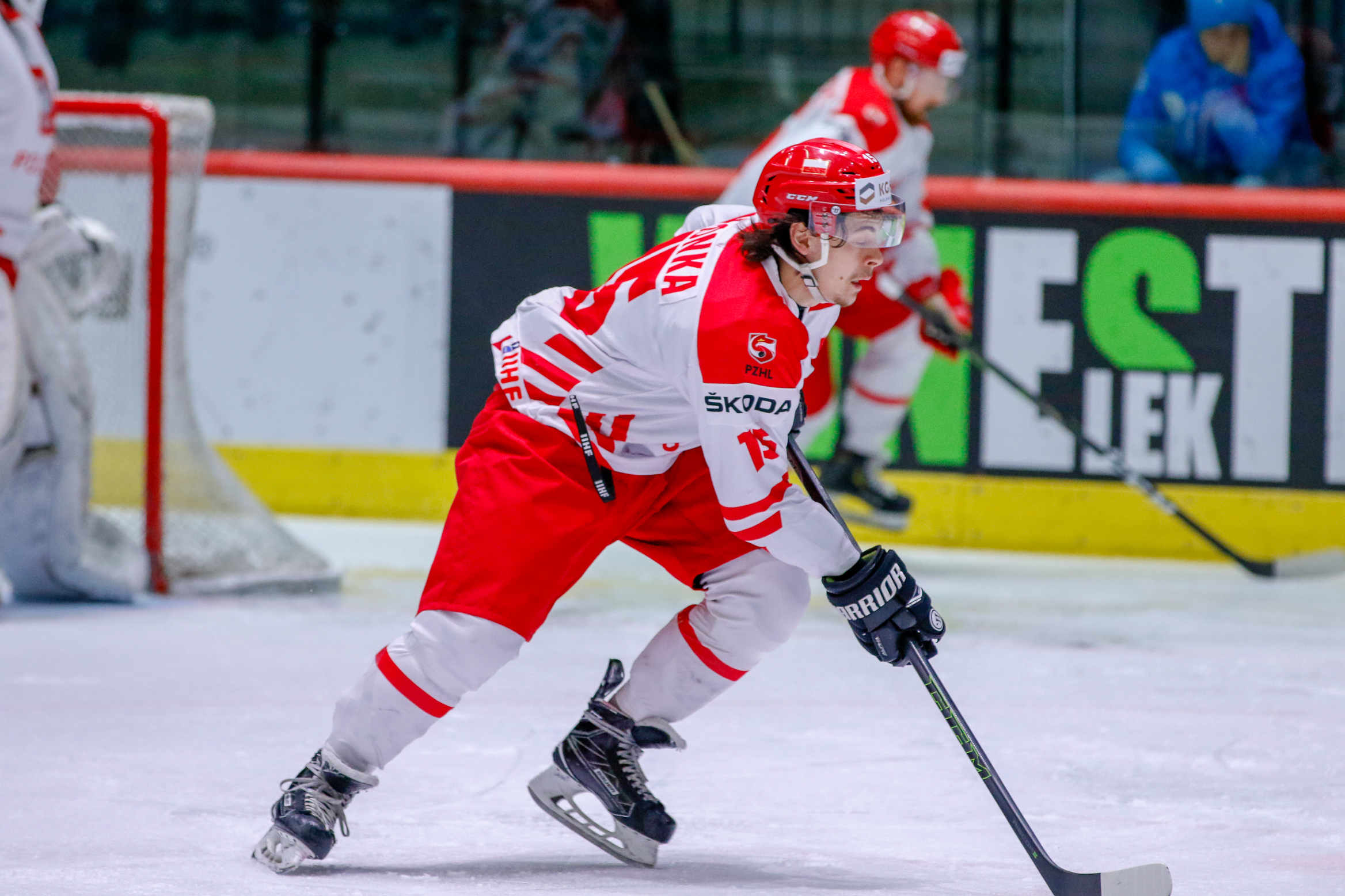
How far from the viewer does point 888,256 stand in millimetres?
4605

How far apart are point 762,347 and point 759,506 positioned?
0.63 feet

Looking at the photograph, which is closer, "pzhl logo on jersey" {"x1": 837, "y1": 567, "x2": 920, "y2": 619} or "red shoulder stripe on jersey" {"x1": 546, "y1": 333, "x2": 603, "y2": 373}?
"pzhl logo on jersey" {"x1": 837, "y1": 567, "x2": 920, "y2": 619}

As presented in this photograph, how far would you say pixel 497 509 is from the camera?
2.21m

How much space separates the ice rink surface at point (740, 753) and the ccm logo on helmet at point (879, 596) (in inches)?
14.1

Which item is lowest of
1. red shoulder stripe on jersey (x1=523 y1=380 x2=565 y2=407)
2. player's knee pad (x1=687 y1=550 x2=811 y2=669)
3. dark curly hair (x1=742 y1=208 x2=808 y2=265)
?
player's knee pad (x1=687 y1=550 x2=811 y2=669)

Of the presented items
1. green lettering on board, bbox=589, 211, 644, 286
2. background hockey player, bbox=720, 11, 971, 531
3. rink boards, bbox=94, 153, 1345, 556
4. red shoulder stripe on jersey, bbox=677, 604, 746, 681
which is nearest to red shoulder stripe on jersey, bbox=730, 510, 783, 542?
red shoulder stripe on jersey, bbox=677, 604, 746, 681

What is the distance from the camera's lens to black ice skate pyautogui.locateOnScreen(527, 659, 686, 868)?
7.68 ft

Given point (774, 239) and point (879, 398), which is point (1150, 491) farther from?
point (774, 239)

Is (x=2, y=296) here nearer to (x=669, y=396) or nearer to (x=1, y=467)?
(x=1, y=467)

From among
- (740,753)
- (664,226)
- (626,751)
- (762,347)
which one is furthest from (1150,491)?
(762,347)

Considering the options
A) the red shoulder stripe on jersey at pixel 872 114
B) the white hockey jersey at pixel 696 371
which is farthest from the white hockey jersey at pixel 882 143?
the white hockey jersey at pixel 696 371

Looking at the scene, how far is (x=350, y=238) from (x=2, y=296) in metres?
1.75

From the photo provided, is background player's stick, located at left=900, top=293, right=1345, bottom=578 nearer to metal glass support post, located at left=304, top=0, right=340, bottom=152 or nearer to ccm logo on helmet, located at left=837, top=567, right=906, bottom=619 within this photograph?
metal glass support post, located at left=304, top=0, right=340, bottom=152

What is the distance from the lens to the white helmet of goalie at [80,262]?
4062 mm
